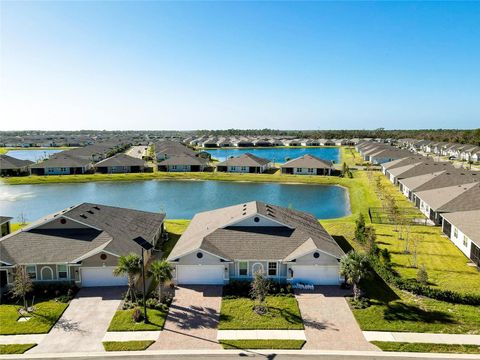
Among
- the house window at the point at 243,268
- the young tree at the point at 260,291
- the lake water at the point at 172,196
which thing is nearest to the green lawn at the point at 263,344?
the young tree at the point at 260,291

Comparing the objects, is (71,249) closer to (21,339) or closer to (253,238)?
(21,339)

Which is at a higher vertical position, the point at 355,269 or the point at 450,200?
the point at 450,200

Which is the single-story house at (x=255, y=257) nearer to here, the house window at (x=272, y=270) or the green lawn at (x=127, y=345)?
the house window at (x=272, y=270)

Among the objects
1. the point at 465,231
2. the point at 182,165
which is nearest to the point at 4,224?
the point at 465,231

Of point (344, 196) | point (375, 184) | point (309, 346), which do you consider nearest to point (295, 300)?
point (309, 346)

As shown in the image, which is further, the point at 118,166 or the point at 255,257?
the point at 118,166

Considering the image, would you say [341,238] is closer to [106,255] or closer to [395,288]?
[395,288]
